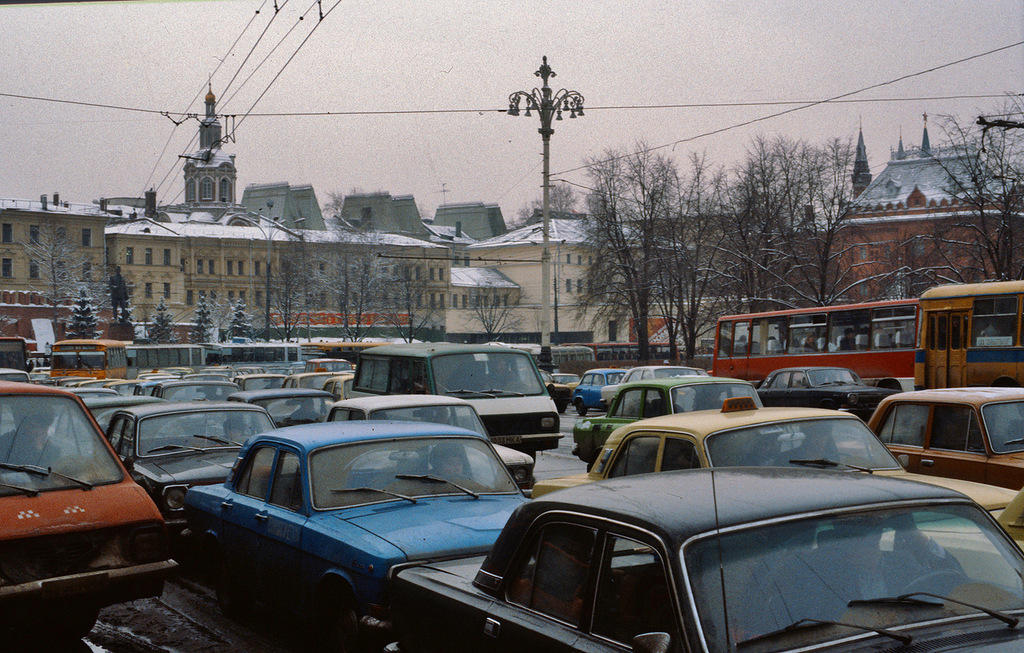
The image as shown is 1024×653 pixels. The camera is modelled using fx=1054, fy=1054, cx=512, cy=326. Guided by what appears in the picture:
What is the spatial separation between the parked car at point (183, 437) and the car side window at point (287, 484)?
2.72 metres

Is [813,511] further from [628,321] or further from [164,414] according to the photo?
[628,321]

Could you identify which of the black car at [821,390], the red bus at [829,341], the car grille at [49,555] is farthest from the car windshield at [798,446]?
the red bus at [829,341]

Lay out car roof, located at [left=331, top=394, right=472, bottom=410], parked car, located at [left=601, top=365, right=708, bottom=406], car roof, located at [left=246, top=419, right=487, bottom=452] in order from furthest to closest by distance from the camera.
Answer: parked car, located at [left=601, top=365, right=708, bottom=406] → car roof, located at [left=331, top=394, right=472, bottom=410] → car roof, located at [left=246, top=419, right=487, bottom=452]

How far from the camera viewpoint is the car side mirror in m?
3.02

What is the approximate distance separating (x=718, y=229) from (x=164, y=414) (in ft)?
143

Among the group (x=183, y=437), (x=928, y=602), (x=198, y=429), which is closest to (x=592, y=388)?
(x=198, y=429)

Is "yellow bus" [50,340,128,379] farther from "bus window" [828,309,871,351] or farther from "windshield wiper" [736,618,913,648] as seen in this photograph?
"windshield wiper" [736,618,913,648]

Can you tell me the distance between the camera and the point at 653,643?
304cm

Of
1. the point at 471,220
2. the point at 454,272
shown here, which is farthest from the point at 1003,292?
the point at 471,220

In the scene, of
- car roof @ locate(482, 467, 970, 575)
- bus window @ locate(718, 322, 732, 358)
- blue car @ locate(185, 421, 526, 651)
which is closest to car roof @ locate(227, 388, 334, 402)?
blue car @ locate(185, 421, 526, 651)

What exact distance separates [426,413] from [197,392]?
7.86 meters

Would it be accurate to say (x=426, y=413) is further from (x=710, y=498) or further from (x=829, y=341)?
(x=829, y=341)

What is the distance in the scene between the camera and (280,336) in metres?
84.3

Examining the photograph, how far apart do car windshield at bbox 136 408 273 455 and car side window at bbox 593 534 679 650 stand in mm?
7679
